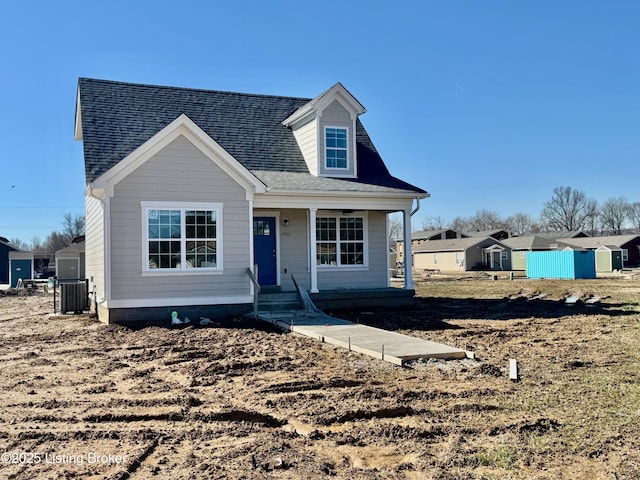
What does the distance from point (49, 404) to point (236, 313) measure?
8.05 m

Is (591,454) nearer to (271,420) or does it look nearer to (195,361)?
(271,420)

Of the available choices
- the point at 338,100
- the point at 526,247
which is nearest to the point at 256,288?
the point at 338,100

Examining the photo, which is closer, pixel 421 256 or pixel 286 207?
pixel 286 207

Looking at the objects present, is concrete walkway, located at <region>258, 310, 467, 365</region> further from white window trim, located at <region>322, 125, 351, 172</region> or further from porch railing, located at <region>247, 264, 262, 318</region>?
white window trim, located at <region>322, 125, 351, 172</region>

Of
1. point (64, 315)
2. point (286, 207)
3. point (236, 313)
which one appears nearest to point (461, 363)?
point (236, 313)

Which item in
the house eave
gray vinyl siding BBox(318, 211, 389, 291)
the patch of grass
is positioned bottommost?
the patch of grass

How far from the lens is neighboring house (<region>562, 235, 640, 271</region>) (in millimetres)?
66938

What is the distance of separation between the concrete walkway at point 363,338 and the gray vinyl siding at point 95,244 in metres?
4.41

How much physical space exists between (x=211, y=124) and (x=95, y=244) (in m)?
5.05

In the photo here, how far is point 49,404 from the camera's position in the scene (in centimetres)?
638

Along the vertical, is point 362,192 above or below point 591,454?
above

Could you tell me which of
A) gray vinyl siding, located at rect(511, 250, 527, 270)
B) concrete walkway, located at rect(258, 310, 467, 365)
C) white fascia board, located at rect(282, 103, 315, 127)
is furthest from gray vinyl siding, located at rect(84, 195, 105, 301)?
gray vinyl siding, located at rect(511, 250, 527, 270)

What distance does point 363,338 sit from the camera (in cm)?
1032

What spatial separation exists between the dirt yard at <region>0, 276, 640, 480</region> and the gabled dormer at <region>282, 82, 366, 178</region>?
7593 mm
